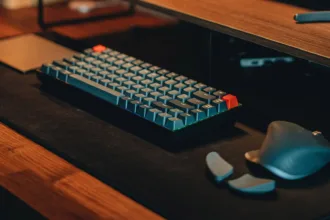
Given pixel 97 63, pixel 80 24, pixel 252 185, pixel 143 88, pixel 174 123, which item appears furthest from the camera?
pixel 80 24

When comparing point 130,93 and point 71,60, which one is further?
point 71,60

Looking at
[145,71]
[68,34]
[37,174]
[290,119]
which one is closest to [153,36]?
[68,34]

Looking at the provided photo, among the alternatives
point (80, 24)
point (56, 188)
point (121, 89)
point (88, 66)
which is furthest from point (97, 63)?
point (80, 24)

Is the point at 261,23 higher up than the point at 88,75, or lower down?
higher up

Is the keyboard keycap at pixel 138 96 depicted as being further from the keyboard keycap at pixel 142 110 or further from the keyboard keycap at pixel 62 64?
the keyboard keycap at pixel 62 64

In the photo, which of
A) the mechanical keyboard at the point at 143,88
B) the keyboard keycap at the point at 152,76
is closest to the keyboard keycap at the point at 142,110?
the mechanical keyboard at the point at 143,88

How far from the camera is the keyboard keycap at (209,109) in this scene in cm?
100

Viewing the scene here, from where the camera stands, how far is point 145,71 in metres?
1.13

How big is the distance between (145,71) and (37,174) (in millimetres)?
312

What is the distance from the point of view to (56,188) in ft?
2.80

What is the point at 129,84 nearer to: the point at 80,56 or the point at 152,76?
the point at 152,76

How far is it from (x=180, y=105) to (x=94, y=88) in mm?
163

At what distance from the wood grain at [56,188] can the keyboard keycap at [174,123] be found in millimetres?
143

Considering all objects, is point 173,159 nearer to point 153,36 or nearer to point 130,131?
point 130,131
